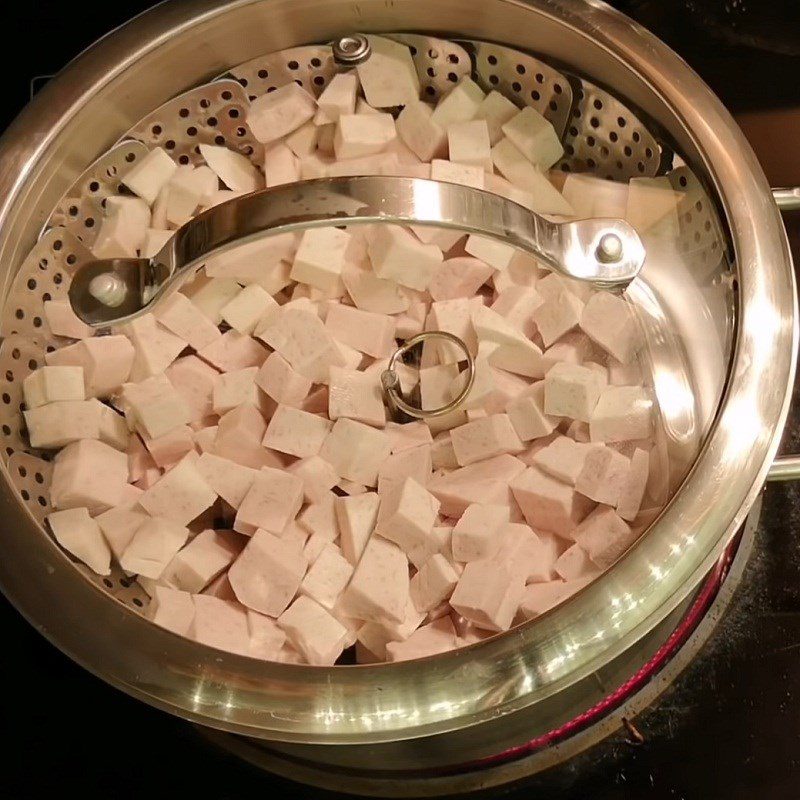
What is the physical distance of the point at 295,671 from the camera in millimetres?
596

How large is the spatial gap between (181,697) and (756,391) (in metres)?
0.46

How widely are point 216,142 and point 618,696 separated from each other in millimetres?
683

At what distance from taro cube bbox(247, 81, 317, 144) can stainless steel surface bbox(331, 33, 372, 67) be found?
0.06 m

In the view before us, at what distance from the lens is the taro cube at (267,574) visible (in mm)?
729

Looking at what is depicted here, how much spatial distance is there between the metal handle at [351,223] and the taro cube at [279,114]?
24cm

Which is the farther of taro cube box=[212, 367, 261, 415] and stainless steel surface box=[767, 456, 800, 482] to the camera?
taro cube box=[212, 367, 261, 415]

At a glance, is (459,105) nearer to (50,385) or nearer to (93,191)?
(93,191)

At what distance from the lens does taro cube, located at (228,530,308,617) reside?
73 centimetres

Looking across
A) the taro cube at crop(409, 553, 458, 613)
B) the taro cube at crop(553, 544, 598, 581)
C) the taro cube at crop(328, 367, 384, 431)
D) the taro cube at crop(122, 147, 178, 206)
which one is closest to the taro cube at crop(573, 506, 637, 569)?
the taro cube at crop(553, 544, 598, 581)

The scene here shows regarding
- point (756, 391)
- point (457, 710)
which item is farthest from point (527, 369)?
point (457, 710)

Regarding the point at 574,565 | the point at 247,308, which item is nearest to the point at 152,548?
the point at 247,308

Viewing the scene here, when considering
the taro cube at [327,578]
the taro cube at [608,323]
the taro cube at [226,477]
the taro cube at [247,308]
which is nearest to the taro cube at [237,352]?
the taro cube at [247,308]

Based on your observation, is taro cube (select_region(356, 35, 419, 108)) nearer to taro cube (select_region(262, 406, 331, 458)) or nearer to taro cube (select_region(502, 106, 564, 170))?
taro cube (select_region(502, 106, 564, 170))

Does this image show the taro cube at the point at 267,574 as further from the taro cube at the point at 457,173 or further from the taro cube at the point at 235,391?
the taro cube at the point at 457,173
